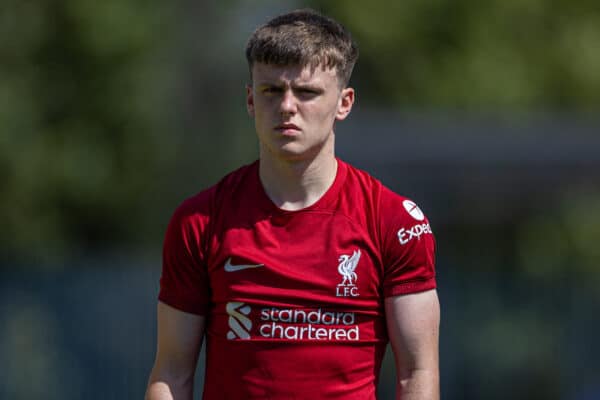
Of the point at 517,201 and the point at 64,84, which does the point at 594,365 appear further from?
the point at 64,84

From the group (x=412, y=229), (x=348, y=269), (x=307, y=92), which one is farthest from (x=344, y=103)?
(x=348, y=269)

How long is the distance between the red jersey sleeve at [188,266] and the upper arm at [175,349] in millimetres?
43

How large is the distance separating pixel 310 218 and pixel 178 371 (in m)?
0.81

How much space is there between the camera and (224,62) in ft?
65.5

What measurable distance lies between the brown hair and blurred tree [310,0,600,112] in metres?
15.1

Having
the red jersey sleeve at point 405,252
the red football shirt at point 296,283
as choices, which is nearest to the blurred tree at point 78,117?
the red football shirt at point 296,283

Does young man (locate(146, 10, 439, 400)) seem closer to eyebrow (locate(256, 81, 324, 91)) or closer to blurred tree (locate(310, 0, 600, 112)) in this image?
eyebrow (locate(256, 81, 324, 91))

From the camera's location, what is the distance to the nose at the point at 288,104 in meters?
4.57

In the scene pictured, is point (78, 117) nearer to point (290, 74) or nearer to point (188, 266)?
point (188, 266)

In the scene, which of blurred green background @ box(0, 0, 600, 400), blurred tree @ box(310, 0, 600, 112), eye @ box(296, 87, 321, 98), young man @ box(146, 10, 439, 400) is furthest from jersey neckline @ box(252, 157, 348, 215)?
blurred tree @ box(310, 0, 600, 112)

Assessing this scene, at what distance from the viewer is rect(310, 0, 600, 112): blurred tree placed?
65.5ft

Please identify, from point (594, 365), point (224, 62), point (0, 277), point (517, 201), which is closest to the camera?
point (594, 365)

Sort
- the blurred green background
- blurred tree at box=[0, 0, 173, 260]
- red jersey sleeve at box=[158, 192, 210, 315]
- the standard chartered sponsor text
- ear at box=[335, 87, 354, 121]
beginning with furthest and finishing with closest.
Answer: blurred tree at box=[0, 0, 173, 260] < the blurred green background < ear at box=[335, 87, 354, 121] < red jersey sleeve at box=[158, 192, 210, 315] < the standard chartered sponsor text

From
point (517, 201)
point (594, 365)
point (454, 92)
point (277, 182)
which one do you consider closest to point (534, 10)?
point (454, 92)
